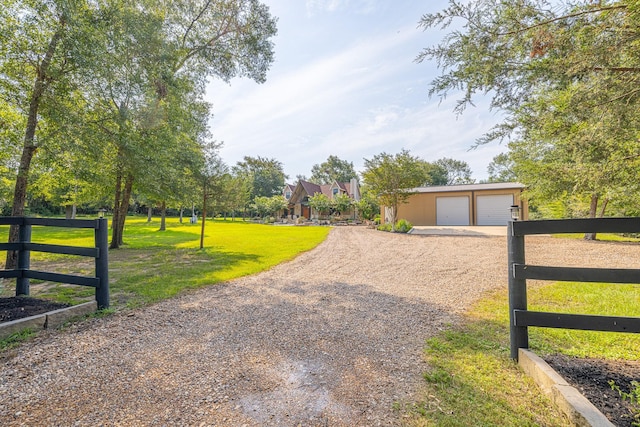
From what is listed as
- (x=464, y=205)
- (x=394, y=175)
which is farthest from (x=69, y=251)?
(x=464, y=205)

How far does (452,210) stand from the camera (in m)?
22.2

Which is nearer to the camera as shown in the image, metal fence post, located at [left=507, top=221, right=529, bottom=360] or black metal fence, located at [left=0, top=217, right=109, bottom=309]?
metal fence post, located at [left=507, top=221, right=529, bottom=360]

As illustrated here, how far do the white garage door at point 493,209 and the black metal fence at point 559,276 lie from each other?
21214 millimetres

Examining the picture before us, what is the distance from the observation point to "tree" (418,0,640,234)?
2.69 m

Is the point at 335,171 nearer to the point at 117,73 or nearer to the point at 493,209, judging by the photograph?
the point at 493,209

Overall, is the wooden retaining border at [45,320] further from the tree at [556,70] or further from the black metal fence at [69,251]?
the tree at [556,70]

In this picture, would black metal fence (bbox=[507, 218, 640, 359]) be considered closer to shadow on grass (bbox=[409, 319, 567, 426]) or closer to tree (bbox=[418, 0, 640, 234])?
shadow on grass (bbox=[409, 319, 567, 426])

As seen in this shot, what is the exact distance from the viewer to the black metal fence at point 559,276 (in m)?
2.15

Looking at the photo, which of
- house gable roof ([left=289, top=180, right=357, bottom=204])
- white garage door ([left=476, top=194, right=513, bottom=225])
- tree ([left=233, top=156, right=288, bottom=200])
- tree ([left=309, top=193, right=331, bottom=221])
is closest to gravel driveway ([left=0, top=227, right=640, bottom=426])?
white garage door ([left=476, top=194, right=513, bottom=225])

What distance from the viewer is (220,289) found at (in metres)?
5.52

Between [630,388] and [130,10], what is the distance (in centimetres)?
1198

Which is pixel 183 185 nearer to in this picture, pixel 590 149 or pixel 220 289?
pixel 220 289

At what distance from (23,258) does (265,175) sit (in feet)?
157

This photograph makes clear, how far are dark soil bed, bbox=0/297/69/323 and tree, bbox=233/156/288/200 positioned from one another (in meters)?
44.8
